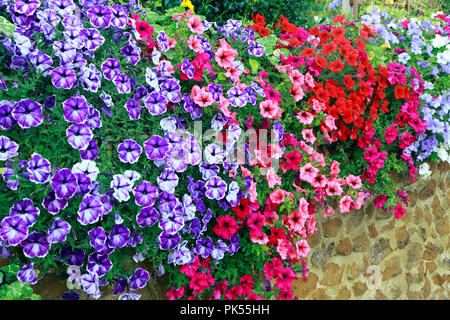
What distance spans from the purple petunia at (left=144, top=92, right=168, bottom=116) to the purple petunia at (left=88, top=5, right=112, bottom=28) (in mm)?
410

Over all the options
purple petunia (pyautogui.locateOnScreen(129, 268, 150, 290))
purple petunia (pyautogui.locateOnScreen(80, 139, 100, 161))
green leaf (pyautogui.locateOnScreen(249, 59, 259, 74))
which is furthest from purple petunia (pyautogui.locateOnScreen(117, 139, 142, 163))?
green leaf (pyautogui.locateOnScreen(249, 59, 259, 74))

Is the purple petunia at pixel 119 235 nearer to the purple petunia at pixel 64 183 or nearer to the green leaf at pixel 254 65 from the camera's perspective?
the purple petunia at pixel 64 183

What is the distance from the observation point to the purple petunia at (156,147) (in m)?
2.12

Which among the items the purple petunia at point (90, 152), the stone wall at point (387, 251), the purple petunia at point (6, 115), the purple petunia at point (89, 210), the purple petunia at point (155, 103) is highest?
the purple petunia at point (155, 103)

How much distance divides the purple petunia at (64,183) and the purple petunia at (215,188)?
71 cm

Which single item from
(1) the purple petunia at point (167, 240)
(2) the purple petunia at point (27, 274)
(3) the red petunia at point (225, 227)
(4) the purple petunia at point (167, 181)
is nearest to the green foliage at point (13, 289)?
(2) the purple petunia at point (27, 274)

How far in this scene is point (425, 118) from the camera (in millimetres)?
3676

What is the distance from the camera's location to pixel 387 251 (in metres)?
3.75

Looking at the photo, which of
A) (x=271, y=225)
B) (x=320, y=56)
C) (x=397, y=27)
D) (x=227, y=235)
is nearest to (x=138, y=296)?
(x=227, y=235)

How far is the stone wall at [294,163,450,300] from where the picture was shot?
129 inches

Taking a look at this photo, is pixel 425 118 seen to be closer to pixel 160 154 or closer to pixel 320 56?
pixel 320 56

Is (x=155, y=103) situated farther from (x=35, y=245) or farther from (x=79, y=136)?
(x=35, y=245)

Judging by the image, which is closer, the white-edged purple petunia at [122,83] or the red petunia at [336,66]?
the white-edged purple petunia at [122,83]

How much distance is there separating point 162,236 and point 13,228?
26.7 inches
